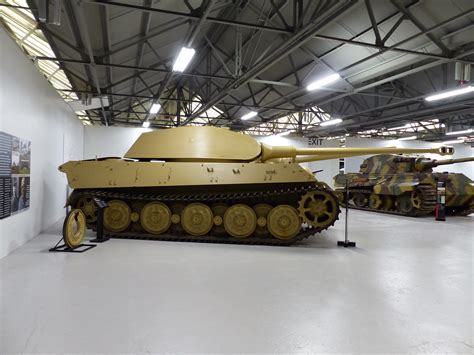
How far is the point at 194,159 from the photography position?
8.30 meters

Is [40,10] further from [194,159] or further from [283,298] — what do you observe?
[283,298]

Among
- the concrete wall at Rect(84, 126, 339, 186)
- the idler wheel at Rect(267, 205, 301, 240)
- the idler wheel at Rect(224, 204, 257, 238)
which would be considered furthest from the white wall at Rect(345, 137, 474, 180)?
the idler wheel at Rect(224, 204, 257, 238)

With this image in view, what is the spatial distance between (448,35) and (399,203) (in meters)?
7.56

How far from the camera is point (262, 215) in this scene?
784cm

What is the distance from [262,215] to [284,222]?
1.83 feet

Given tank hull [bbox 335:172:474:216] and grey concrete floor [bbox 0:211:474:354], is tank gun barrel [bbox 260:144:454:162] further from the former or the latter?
tank hull [bbox 335:172:474:216]

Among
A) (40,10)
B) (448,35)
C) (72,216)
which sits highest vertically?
(448,35)

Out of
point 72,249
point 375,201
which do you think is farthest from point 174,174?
point 375,201

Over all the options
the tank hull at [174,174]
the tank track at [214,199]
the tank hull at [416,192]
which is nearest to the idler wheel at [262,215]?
the tank track at [214,199]

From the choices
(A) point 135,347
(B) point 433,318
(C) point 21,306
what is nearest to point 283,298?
(B) point 433,318

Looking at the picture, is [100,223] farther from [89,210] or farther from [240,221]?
[240,221]

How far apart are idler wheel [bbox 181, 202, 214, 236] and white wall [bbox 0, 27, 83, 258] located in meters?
3.31

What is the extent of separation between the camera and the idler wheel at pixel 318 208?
7336mm

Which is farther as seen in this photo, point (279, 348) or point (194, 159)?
point (194, 159)
